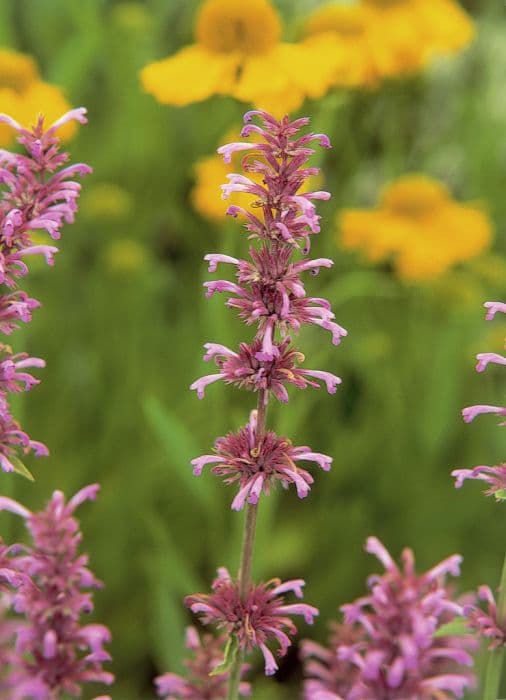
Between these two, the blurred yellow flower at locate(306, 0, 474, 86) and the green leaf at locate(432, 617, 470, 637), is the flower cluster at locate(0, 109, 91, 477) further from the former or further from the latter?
the blurred yellow flower at locate(306, 0, 474, 86)

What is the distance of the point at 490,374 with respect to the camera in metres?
2.14

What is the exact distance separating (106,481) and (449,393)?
679mm

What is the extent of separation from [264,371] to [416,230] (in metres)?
1.61

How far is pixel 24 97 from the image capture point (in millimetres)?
1952

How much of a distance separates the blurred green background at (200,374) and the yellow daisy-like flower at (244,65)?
0.26 ft

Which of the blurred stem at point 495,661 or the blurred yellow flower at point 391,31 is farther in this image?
the blurred yellow flower at point 391,31

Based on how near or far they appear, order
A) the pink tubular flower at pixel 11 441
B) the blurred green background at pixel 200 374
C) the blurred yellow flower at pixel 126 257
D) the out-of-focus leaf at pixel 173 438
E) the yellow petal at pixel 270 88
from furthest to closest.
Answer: the blurred yellow flower at pixel 126 257 → the blurred green background at pixel 200 374 → the yellow petal at pixel 270 88 → the out-of-focus leaf at pixel 173 438 → the pink tubular flower at pixel 11 441

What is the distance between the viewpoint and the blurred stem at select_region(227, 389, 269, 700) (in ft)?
2.77

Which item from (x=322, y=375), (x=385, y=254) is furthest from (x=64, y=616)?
(x=385, y=254)

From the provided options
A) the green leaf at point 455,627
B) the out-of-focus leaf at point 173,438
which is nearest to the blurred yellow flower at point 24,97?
the out-of-focus leaf at point 173,438

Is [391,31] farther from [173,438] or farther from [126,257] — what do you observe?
[173,438]

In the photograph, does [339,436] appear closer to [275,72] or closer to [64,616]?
[275,72]

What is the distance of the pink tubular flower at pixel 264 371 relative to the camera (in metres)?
0.83

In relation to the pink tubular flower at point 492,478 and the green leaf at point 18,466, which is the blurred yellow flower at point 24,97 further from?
the pink tubular flower at point 492,478
